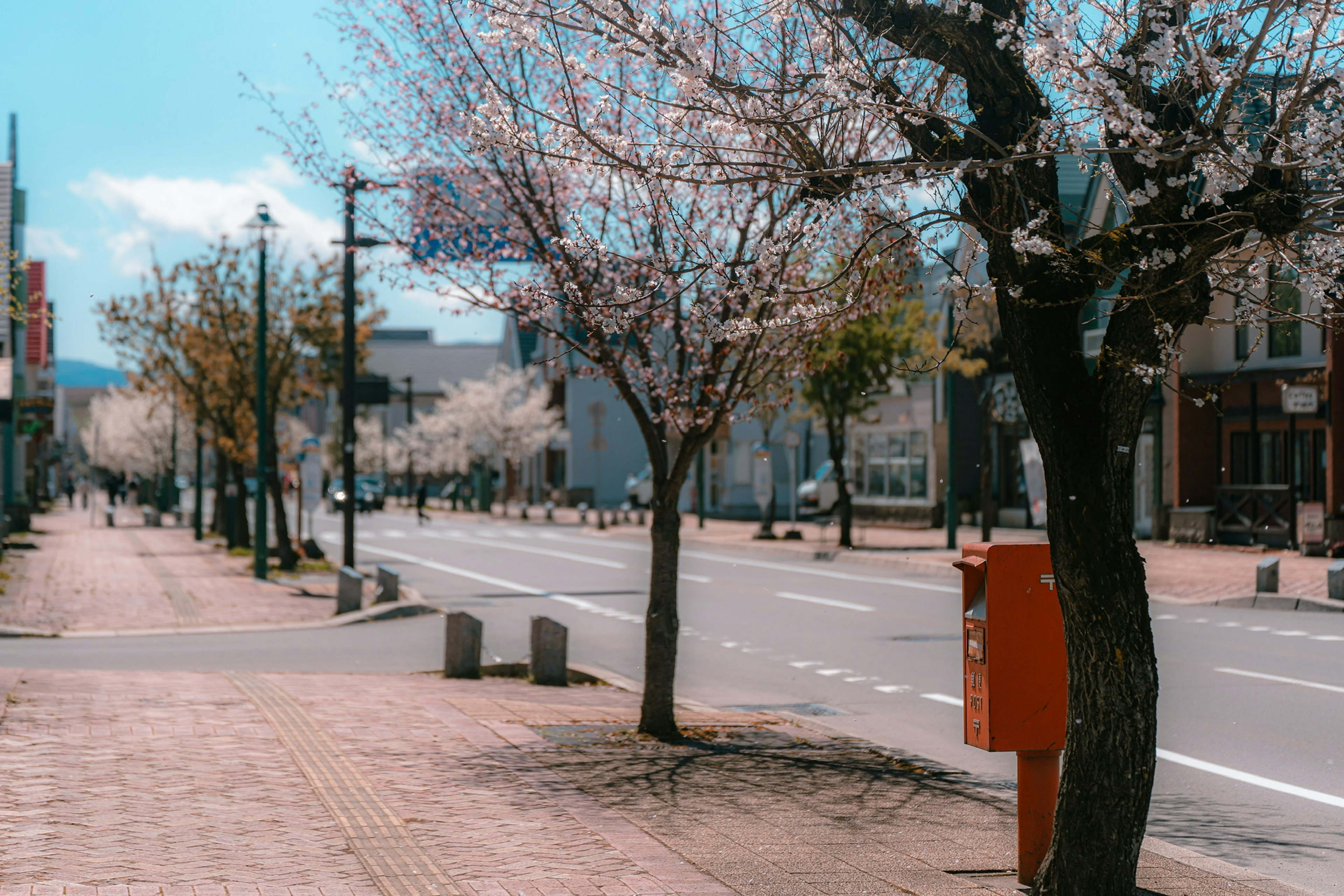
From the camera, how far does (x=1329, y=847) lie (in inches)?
260

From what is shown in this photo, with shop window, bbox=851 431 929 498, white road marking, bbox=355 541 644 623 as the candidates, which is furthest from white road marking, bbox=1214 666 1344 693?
shop window, bbox=851 431 929 498

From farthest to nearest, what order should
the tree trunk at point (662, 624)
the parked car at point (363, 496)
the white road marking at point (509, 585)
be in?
the parked car at point (363, 496) < the white road marking at point (509, 585) < the tree trunk at point (662, 624)

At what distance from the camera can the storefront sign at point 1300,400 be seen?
1003 inches

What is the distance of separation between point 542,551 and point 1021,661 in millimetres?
28448

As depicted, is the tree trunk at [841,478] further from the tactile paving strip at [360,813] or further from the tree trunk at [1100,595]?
the tree trunk at [1100,595]

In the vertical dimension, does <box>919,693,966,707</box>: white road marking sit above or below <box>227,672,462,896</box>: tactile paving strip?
below

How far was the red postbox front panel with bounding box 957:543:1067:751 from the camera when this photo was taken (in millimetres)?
5199

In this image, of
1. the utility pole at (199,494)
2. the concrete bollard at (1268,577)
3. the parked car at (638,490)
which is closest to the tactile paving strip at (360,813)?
the concrete bollard at (1268,577)

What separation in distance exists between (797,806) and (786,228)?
9.16 ft

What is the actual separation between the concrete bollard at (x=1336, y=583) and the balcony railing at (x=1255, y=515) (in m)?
9.70

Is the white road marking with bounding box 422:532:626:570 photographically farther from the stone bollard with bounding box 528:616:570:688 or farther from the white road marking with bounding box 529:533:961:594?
the stone bollard with bounding box 528:616:570:688

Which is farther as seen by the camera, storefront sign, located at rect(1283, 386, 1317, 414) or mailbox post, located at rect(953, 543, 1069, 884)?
storefront sign, located at rect(1283, 386, 1317, 414)

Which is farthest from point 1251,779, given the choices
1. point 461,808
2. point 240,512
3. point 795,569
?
point 240,512

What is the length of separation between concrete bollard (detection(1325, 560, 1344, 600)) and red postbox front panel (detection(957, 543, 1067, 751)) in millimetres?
14930
